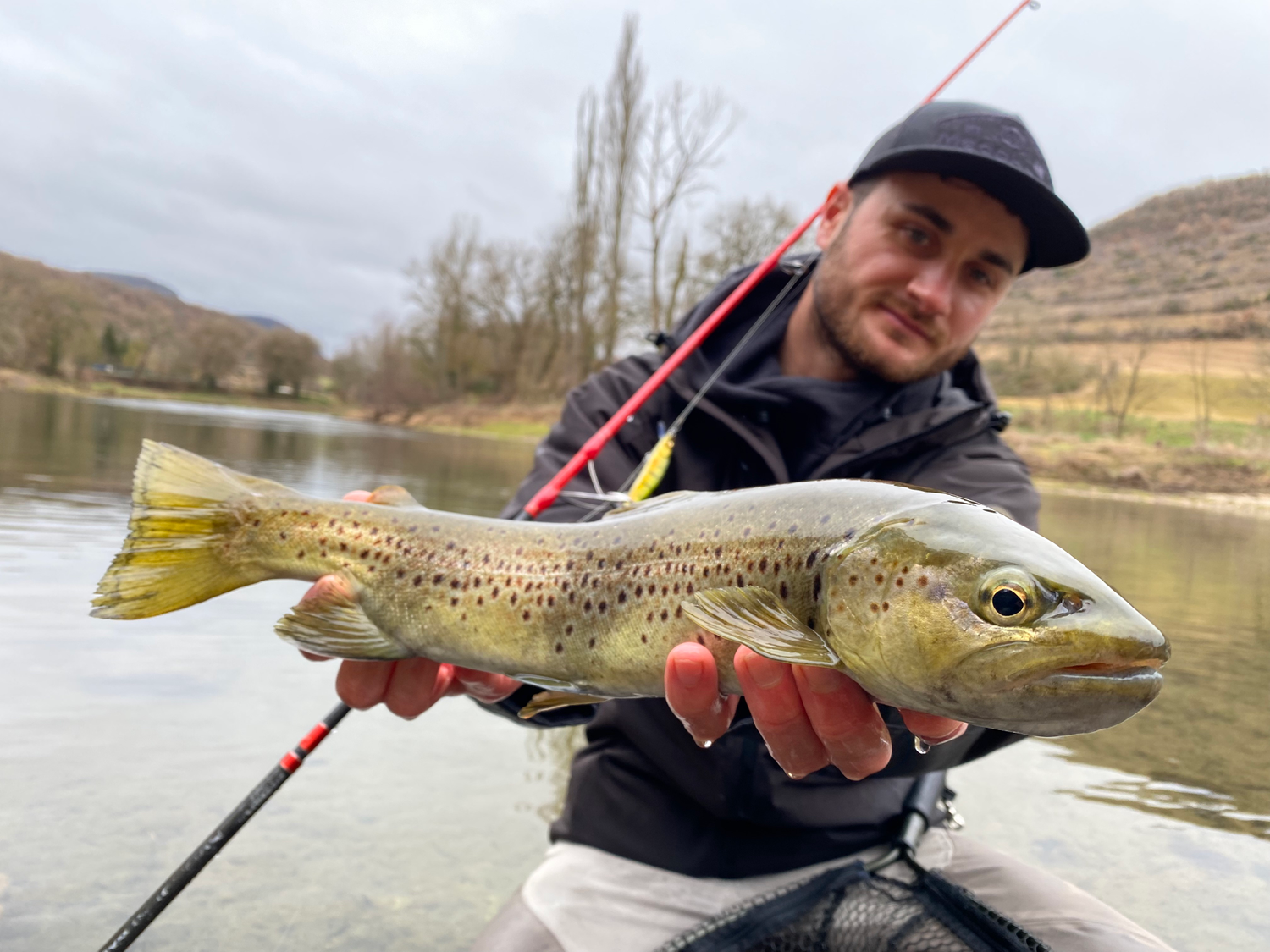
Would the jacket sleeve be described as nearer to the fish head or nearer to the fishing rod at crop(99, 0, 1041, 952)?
the fishing rod at crop(99, 0, 1041, 952)

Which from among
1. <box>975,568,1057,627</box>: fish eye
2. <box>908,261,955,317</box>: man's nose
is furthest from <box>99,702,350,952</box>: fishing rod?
<box>908,261,955,317</box>: man's nose

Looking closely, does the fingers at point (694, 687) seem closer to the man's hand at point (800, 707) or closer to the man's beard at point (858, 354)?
the man's hand at point (800, 707)

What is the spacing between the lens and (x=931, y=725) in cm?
177

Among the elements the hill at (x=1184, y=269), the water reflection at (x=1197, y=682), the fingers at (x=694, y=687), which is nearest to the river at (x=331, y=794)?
the water reflection at (x=1197, y=682)

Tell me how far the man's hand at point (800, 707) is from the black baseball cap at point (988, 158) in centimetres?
231

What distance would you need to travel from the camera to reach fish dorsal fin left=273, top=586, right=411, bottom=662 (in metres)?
2.20

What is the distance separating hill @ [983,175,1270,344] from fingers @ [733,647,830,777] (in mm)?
3884

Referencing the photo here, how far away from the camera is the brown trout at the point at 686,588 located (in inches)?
56.7

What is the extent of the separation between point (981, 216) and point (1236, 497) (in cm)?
2148

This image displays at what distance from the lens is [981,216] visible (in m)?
3.34

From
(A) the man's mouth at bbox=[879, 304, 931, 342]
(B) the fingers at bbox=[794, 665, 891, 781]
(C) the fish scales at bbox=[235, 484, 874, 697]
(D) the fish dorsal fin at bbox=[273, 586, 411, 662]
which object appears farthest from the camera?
(A) the man's mouth at bbox=[879, 304, 931, 342]

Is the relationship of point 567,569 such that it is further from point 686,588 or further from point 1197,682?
point 1197,682

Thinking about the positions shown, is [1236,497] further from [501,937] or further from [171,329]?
[171,329]

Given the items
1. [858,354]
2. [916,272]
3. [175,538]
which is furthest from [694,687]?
[916,272]
